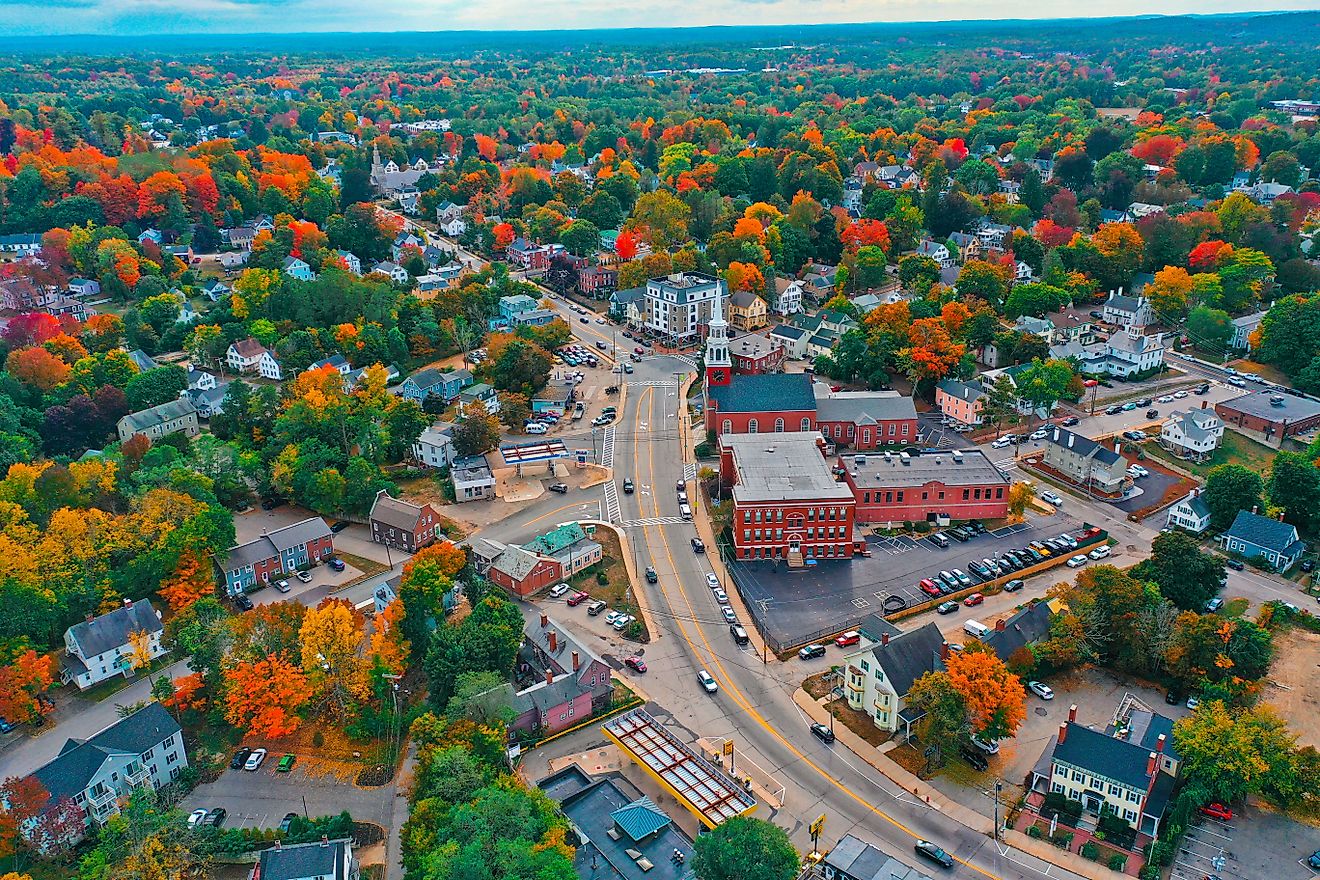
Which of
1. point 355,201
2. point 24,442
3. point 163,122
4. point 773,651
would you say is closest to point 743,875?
point 773,651

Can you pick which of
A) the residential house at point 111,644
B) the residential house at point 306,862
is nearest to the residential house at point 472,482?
the residential house at point 111,644

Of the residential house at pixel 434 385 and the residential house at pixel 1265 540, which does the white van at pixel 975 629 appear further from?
the residential house at pixel 434 385

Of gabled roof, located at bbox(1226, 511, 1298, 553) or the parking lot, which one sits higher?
gabled roof, located at bbox(1226, 511, 1298, 553)

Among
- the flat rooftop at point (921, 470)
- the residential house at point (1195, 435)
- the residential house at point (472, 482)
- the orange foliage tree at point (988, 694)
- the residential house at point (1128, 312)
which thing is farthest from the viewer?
the residential house at point (1128, 312)

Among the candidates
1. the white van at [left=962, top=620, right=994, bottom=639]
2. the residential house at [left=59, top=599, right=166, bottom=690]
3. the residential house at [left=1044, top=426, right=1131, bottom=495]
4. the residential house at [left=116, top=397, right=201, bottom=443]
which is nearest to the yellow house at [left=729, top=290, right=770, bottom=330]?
the residential house at [left=1044, top=426, right=1131, bottom=495]

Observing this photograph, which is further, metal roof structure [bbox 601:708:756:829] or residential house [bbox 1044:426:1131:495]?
residential house [bbox 1044:426:1131:495]

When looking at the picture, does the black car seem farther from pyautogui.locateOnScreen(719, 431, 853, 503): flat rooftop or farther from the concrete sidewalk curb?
pyautogui.locateOnScreen(719, 431, 853, 503): flat rooftop
